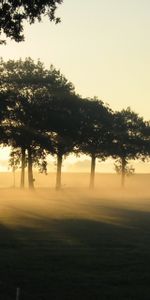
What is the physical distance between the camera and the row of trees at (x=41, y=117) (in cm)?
10375

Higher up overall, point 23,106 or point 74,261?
point 23,106

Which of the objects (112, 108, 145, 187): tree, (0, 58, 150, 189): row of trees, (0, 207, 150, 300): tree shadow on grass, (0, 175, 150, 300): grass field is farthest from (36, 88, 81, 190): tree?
(0, 207, 150, 300): tree shadow on grass

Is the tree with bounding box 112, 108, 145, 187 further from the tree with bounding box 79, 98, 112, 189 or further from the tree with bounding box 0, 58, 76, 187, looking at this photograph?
the tree with bounding box 0, 58, 76, 187

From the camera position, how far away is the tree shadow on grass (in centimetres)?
2198

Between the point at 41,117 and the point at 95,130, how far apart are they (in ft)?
69.9

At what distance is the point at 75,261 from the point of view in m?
28.0

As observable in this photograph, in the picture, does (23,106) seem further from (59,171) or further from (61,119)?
(59,171)

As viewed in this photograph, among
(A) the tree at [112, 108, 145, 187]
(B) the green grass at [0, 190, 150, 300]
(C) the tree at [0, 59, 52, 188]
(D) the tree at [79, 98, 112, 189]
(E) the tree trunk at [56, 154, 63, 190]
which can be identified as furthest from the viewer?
(A) the tree at [112, 108, 145, 187]

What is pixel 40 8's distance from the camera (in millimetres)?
32625

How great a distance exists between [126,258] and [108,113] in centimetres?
10582

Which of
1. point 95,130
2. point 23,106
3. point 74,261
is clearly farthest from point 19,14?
point 95,130

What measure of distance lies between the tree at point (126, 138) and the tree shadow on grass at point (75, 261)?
3588 inches

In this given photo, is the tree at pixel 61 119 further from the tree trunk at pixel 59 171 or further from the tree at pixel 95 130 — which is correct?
the tree at pixel 95 130

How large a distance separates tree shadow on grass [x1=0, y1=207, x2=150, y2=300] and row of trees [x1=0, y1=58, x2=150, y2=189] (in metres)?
55.5
